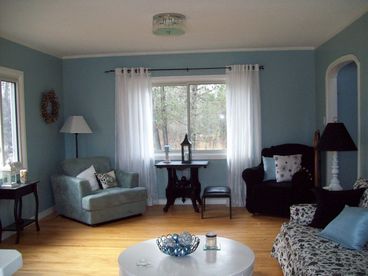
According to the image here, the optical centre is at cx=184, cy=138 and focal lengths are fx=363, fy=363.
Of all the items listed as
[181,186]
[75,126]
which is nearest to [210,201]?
[181,186]

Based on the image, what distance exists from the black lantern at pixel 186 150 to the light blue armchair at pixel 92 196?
0.79 m

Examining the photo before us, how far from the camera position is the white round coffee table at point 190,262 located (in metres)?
2.38

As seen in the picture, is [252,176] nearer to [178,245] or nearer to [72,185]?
[72,185]

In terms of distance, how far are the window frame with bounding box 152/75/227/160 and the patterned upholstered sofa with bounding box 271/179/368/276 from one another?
8.31 ft

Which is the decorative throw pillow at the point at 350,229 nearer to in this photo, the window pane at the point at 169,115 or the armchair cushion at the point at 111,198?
the armchair cushion at the point at 111,198

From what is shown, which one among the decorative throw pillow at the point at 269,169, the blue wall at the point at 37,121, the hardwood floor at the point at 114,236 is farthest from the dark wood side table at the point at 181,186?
the blue wall at the point at 37,121

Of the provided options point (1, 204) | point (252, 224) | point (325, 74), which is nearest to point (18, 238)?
point (1, 204)

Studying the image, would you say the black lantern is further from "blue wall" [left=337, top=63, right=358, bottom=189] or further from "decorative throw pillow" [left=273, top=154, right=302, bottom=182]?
"blue wall" [left=337, top=63, right=358, bottom=189]

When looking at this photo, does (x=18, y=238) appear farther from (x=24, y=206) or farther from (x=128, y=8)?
(x=128, y=8)

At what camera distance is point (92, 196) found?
4773 millimetres

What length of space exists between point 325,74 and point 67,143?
165 inches

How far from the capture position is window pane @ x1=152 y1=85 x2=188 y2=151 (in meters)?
5.92

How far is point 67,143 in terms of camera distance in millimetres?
6094

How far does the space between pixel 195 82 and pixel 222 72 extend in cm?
46
